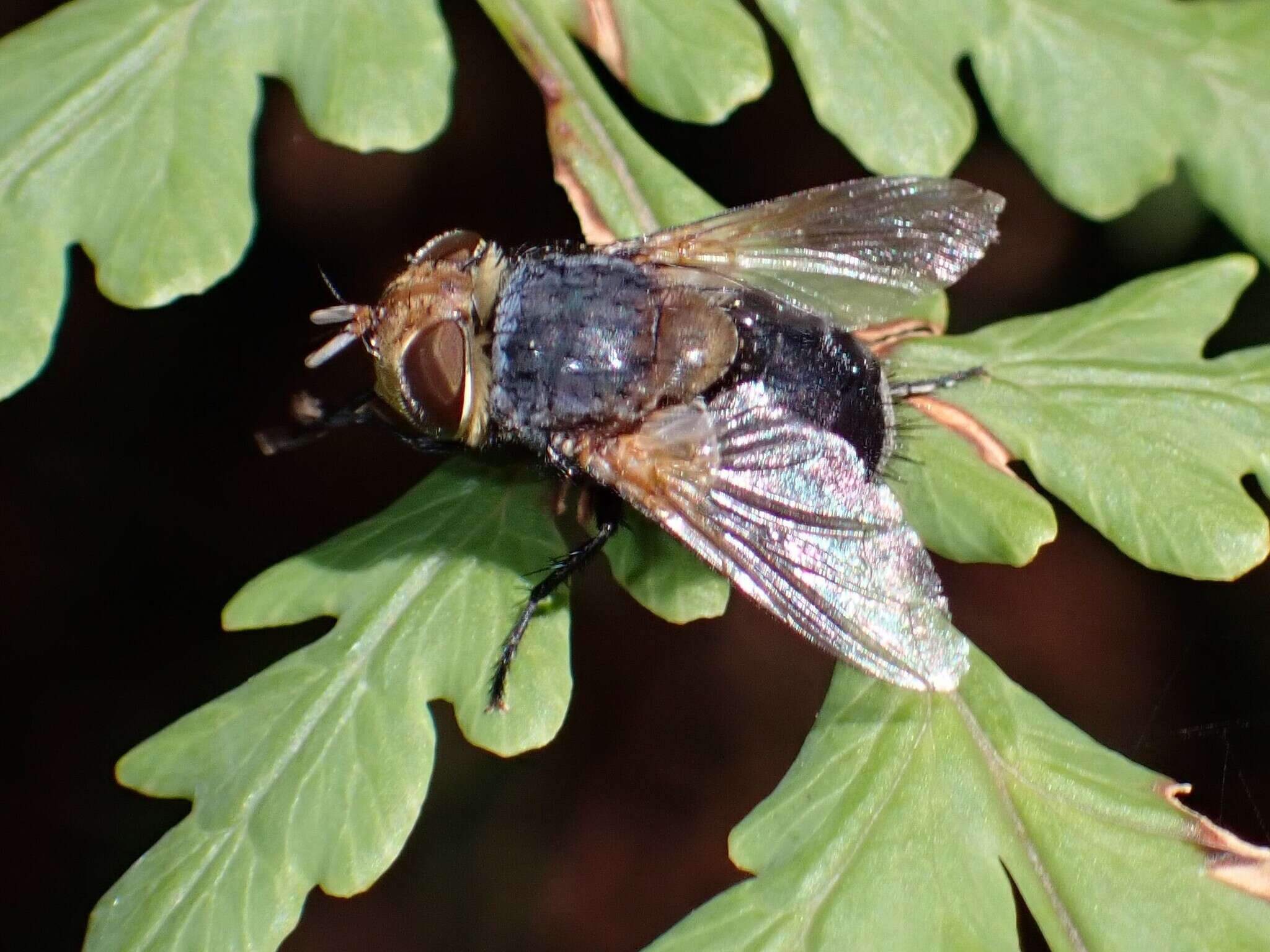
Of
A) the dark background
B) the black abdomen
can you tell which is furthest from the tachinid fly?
the dark background

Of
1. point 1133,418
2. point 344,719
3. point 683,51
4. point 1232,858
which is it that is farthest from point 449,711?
point 1232,858

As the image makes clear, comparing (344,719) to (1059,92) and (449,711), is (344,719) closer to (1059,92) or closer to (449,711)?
(1059,92)

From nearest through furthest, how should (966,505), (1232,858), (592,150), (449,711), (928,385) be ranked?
1. (1232,858)
2. (966,505)
3. (928,385)
4. (592,150)
5. (449,711)

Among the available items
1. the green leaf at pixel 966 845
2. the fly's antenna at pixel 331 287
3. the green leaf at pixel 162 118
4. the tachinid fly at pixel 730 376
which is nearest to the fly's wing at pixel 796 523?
the tachinid fly at pixel 730 376

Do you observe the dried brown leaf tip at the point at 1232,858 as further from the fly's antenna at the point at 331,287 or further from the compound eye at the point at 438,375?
the fly's antenna at the point at 331,287

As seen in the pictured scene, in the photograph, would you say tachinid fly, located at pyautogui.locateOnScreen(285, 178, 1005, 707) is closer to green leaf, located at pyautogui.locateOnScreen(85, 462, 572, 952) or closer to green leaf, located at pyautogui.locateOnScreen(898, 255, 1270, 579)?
green leaf, located at pyautogui.locateOnScreen(85, 462, 572, 952)
